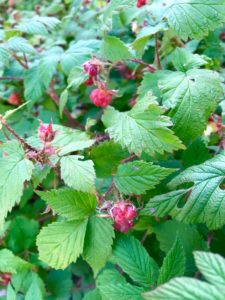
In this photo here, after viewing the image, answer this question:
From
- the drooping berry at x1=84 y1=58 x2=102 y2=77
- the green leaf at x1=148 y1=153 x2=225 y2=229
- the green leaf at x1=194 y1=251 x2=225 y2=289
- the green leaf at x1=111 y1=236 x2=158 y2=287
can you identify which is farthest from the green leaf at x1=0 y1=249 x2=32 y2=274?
the green leaf at x1=194 y1=251 x2=225 y2=289

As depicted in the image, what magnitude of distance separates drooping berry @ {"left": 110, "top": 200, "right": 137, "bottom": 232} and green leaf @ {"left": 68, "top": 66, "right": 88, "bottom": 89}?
390 millimetres

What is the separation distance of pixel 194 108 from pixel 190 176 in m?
0.16

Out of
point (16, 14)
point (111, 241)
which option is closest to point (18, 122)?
point (16, 14)

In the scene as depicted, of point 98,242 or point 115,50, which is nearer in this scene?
point 98,242

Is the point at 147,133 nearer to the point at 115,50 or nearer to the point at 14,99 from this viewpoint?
the point at 115,50

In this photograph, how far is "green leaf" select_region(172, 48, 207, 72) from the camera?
3.52ft

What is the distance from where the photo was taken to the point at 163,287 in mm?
566

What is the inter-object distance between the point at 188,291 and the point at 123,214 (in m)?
0.37

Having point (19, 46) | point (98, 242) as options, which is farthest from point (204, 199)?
point (19, 46)

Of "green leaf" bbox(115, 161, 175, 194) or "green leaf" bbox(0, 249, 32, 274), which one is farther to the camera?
"green leaf" bbox(0, 249, 32, 274)

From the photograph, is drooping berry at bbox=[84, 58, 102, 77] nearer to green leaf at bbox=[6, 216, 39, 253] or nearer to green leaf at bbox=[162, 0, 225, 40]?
green leaf at bbox=[162, 0, 225, 40]

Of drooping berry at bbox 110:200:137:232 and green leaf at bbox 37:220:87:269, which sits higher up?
drooping berry at bbox 110:200:137:232

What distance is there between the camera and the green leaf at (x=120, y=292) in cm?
87

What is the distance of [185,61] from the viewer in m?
1.09
